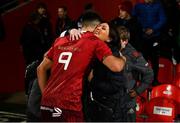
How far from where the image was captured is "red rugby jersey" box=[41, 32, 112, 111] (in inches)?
162

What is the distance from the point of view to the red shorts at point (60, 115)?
4184mm

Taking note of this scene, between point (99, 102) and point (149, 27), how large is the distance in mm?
4350

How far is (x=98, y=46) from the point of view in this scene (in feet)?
13.6

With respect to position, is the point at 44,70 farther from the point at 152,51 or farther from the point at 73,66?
the point at 152,51

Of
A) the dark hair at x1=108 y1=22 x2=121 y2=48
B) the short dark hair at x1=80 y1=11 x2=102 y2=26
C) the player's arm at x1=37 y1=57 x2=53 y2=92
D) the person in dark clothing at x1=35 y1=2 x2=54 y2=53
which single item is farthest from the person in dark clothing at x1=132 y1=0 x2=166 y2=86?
the player's arm at x1=37 y1=57 x2=53 y2=92

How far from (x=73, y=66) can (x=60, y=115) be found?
0.46 meters

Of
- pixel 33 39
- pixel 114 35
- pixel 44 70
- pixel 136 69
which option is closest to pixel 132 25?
pixel 33 39

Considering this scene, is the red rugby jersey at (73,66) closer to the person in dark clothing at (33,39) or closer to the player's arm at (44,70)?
the player's arm at (44,70)

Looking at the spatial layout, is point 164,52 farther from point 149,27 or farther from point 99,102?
point 99,102

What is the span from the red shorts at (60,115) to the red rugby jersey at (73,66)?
0.15ft

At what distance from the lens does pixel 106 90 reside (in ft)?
14.4

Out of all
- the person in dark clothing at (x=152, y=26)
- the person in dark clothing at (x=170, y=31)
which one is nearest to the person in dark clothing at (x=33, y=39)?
the person in dark clothing at (x=152, y=26)

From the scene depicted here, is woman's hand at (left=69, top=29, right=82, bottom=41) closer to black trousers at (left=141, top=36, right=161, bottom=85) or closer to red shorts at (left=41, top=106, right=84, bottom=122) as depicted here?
red shorts at (left=41, top=106, right=84, bottom=122)

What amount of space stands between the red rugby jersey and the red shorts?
0.15 feet
